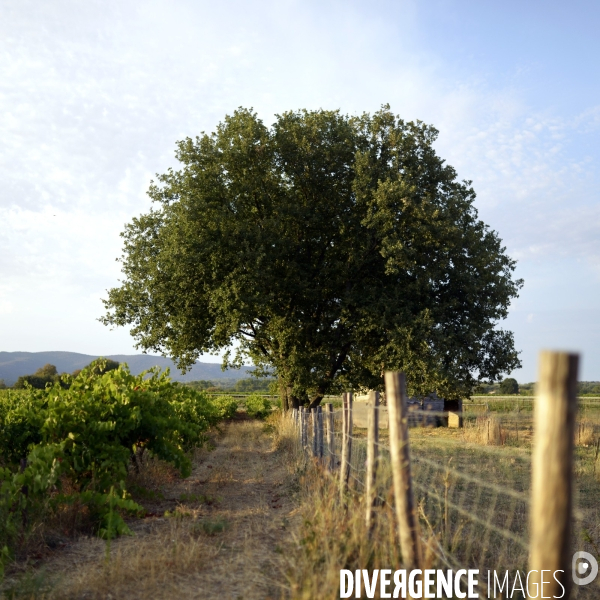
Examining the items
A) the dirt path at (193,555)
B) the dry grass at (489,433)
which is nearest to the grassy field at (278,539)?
the dirt path at (193,555)

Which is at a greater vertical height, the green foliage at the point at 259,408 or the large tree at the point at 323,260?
the large tree at the point at 323,260

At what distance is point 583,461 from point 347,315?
33.5 feet

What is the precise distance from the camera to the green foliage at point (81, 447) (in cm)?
684

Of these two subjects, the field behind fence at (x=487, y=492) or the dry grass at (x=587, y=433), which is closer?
the field behind fence at (x=487, y=492)

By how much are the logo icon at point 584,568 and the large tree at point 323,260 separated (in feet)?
42.4

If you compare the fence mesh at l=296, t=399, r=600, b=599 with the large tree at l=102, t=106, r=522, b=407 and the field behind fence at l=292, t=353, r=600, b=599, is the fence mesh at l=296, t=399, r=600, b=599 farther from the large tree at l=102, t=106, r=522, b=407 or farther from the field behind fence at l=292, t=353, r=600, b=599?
the large tree at l=102, t=106, r=522, b=407

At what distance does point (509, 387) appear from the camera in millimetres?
70125

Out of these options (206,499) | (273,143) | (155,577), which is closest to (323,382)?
(273,143)

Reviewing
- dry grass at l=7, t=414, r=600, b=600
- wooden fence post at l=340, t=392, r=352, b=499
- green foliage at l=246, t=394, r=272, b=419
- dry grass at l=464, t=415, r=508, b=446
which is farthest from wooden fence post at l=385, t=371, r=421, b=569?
green foliage at l=246, t=394, r=272, b=419

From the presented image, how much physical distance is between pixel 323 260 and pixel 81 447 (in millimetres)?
16480

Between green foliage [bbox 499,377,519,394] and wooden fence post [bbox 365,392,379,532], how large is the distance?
66.0 meters

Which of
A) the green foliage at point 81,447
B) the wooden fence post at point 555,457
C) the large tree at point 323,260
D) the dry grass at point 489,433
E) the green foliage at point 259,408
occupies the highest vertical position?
the large tree at point 323,260

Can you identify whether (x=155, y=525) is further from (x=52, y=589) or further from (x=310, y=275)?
(x=310, y=275)

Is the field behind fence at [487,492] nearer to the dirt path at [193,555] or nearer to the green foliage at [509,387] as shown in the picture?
the dirt path at [193,555]
